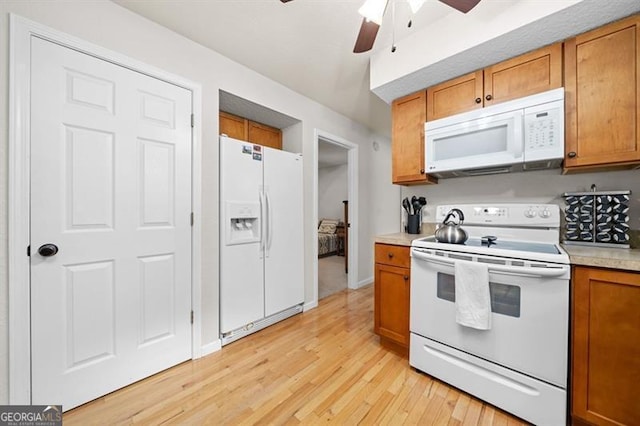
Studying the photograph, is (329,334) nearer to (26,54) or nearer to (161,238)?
(161,238)

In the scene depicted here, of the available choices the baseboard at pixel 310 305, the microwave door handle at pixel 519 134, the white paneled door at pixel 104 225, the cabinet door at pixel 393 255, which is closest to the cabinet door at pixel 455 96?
the microwave door handle at pixel 519 134

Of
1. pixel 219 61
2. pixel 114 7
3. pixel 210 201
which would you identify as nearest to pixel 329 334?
pixel 210 201

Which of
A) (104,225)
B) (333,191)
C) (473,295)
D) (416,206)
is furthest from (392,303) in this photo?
(333,191)

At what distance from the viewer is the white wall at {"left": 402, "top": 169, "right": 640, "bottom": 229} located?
148 cm

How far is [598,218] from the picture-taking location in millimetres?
1461

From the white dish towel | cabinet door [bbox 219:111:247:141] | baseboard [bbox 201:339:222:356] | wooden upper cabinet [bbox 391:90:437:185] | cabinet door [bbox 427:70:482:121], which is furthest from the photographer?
cabinet door [bbox 219:111:247:141]

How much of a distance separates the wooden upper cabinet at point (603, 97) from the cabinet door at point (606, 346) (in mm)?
710

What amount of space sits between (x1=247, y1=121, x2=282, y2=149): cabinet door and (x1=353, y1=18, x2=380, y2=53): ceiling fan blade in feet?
5.03

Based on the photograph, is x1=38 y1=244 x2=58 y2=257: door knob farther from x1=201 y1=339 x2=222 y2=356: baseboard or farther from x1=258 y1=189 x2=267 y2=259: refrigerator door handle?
x1=258 y1=189 x2=267 y2=259: refrigerator door handle

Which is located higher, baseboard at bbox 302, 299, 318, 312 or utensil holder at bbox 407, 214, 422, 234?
utensil holder at bbox 407, 214, 422, 234

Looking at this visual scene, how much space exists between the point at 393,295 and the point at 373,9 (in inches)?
74.1

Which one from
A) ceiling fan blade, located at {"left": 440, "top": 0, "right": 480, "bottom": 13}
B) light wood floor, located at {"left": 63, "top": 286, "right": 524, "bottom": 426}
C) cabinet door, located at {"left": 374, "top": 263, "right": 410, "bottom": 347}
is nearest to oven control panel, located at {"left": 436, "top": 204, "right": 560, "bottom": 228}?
cabinet door, located at {"left": 374, "top": 263, "right": 410, "bottom": 347}

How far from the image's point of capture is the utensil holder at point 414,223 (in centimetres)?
229

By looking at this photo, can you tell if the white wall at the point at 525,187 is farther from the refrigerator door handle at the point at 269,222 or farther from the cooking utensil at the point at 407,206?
the refrigerator door handle at the point at 269,222
